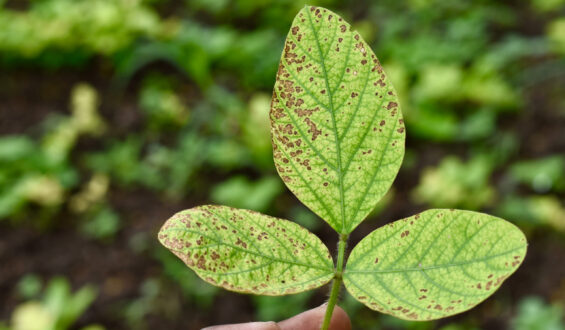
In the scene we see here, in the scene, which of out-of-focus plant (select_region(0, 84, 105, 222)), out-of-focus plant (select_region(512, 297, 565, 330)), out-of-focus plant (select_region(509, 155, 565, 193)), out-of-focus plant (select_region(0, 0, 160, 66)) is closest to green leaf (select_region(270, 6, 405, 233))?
out-of-focus plant (select_region(512, 297, 565, 330))

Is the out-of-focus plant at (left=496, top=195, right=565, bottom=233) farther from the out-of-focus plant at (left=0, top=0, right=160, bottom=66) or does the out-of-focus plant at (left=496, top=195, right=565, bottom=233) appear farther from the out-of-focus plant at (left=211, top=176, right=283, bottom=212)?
the out-of-focus plant at (left=0, top=0, right=160, bottom=66)

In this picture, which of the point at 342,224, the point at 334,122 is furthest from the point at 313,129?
the point at 342,224

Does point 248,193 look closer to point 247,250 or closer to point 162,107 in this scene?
point 162,107

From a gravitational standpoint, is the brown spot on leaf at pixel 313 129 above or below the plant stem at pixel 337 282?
above

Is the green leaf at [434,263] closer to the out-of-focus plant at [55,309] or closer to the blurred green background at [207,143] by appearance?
the blurred green background at [207,143]

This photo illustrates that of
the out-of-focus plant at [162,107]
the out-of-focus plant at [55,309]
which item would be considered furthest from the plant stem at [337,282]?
the out-of-focus plant at [162,107]

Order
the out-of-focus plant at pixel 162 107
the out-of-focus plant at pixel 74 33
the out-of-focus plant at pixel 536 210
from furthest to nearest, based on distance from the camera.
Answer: the out-of-focus plant at pixel 74 33
the out-of-focus plant at pixel 162 107
the out-of-focus plant at pixel 536 210
